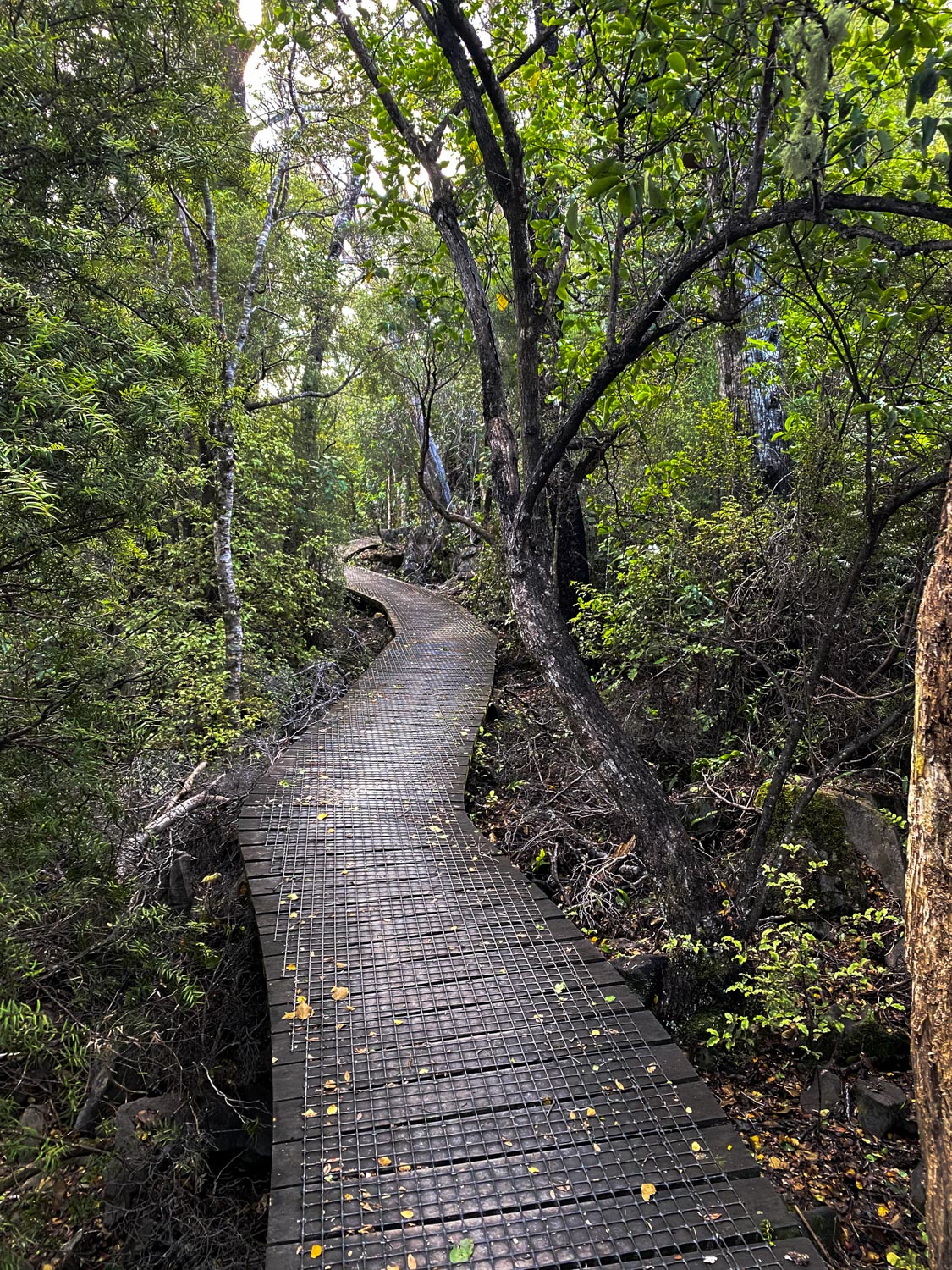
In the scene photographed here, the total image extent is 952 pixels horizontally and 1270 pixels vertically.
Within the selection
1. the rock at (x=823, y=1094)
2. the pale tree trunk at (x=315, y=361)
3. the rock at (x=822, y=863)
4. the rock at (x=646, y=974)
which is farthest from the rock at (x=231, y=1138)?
the pale tree trunk at (x=315, y=361)

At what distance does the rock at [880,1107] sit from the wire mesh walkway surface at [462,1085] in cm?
88

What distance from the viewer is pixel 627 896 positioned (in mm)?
4359

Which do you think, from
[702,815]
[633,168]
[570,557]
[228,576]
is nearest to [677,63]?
[633,168]

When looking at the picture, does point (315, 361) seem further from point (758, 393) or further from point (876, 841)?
point (876, 841)

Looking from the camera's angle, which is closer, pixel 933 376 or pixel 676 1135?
pixel 676 1135

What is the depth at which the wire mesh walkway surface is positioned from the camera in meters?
2.17

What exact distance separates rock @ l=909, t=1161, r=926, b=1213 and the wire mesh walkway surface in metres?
0.79

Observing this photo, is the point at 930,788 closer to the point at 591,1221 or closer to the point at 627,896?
the point at 591,1221

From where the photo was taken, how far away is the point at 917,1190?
2.60m

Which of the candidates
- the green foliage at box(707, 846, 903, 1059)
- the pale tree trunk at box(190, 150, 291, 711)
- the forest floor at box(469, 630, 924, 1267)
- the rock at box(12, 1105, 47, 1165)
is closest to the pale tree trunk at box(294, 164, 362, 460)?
the pale tree trunk at box(190, 150, 291, 711)

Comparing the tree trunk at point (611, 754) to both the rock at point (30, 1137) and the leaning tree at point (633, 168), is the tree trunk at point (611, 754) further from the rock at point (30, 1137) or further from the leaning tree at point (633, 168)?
the rock at point (30, 1137)

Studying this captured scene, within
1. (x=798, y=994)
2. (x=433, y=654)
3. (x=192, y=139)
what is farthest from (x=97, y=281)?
(x=433, y=654)

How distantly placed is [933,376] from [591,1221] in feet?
14.7

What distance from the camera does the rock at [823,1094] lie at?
306cm
